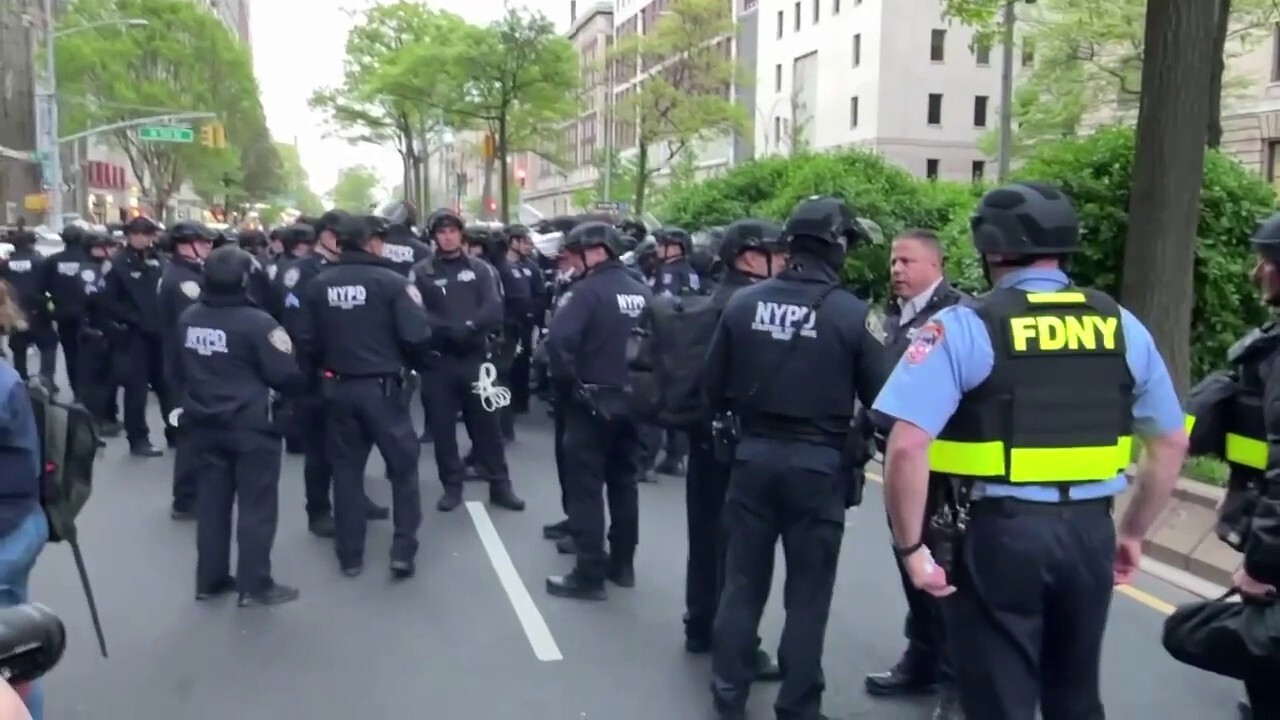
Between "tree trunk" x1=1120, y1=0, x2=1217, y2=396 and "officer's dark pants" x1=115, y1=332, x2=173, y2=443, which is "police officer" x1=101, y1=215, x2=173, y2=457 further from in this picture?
"tree trunk" x1=1120, y1=0, x2=1217, y2=396

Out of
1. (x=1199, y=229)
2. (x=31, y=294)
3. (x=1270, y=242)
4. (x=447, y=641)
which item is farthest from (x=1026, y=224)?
(x=31, y=294)

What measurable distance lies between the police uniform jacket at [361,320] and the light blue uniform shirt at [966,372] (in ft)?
14.2

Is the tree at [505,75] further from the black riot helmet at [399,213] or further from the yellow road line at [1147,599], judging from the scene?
the yellow road line at [1147,599]

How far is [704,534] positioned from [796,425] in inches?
51.2

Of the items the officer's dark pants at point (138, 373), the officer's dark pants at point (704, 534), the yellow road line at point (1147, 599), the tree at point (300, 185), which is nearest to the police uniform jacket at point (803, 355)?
the officer's dark pants at point (704, 534)

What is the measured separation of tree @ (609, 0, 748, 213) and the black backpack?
129 ft

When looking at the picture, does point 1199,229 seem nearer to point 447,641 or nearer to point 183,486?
point 447,641

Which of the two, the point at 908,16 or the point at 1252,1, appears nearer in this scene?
the point at 1252,1

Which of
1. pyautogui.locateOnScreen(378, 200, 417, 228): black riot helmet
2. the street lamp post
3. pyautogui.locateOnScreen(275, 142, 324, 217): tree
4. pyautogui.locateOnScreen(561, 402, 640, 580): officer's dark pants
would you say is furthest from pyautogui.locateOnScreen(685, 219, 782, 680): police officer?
pyautogui.locateOnScreen(275, 142, 324, 217): tree

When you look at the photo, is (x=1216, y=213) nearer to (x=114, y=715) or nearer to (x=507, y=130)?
(x=114, y=715)

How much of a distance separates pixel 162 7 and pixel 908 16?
29.5 m

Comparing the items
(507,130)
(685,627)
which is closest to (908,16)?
(507,130)

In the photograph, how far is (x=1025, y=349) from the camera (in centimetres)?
372

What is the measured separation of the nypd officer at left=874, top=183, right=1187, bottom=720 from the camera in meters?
3.73
